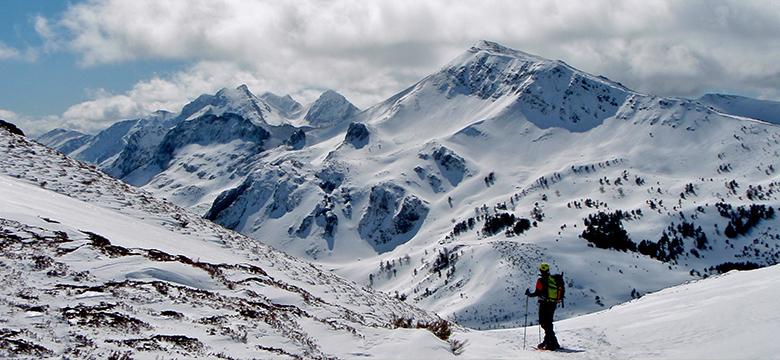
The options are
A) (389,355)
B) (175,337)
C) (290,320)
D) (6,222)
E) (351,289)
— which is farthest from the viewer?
(351,289)

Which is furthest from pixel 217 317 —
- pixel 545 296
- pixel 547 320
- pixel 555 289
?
pixel 555 289

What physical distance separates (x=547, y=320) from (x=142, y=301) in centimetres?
1234

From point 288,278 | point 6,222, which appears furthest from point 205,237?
point 6,222

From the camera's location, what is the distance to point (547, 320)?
18.4 meters

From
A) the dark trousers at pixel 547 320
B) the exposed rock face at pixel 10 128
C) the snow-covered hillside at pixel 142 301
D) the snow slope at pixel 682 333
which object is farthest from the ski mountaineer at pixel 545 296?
the exposed rock face at pixel 10 128

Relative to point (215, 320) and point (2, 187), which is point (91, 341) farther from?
point (2, 187)

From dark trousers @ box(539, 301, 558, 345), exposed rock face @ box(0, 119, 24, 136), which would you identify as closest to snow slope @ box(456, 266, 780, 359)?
dark trousers @ box(539, 301, 558, 345)

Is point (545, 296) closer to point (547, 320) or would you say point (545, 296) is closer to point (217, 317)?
point (547, 320)

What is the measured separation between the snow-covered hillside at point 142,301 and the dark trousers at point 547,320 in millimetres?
3451

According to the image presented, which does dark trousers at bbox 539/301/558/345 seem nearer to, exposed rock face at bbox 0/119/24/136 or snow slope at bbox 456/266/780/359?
snow slope at bbox 456/266/780/359

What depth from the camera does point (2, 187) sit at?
35.0 metres

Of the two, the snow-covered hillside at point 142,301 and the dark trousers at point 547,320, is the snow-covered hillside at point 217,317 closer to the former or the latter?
the snow-covered hillside at point 142,301

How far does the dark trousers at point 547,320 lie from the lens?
18.0 meters

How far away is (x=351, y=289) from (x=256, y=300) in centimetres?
1757
